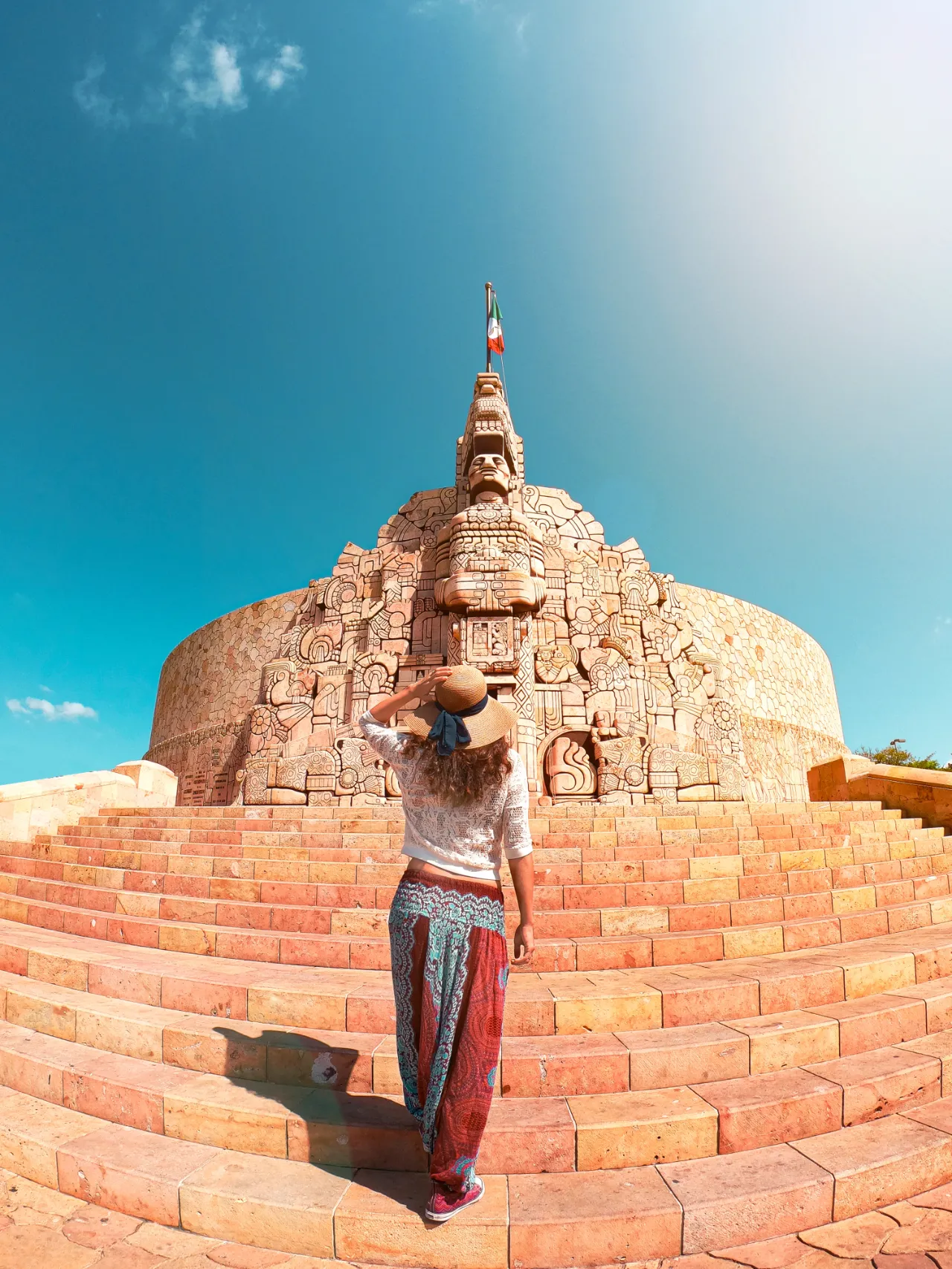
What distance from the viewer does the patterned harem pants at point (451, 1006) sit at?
6.18 ft

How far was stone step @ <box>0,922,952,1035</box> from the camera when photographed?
2.88 metres

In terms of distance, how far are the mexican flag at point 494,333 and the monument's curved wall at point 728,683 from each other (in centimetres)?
823

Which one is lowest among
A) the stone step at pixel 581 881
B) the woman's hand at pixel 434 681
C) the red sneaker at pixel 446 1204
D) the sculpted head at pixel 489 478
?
the red sneaker at pixel 446 1204

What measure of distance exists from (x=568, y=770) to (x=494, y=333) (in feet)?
28.1

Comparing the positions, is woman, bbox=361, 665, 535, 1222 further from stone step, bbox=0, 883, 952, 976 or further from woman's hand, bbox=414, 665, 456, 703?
stone step, bbox=0, 883, 952, 976

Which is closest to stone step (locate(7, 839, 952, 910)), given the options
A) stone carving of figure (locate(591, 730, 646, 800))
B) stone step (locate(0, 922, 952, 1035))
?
stone step (locate(0, 922, 952, 1035))

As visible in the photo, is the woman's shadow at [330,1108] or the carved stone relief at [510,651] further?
the carved stone relief at [510,651]

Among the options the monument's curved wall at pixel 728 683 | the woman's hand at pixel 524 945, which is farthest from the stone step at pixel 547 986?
the monument's curved wall at pixel 728 683

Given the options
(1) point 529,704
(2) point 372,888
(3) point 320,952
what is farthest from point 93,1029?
(1) point 529,704

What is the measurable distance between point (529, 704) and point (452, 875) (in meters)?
7.37

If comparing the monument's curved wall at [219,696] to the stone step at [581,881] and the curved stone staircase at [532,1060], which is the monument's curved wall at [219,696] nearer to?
the stone step at [581,881]

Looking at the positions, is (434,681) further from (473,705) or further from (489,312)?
(489,312)

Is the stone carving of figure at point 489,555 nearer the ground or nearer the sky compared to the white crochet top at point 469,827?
nearer the sky

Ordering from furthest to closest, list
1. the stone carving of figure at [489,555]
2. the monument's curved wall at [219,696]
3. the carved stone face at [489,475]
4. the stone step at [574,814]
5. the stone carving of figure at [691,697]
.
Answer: the monument's curved wall at [219,696] < the carved stone face at [489,475] < the stone carving of figure at [691,697] < the stone carving of figure at [489,555] < the stone step at [574,814]
